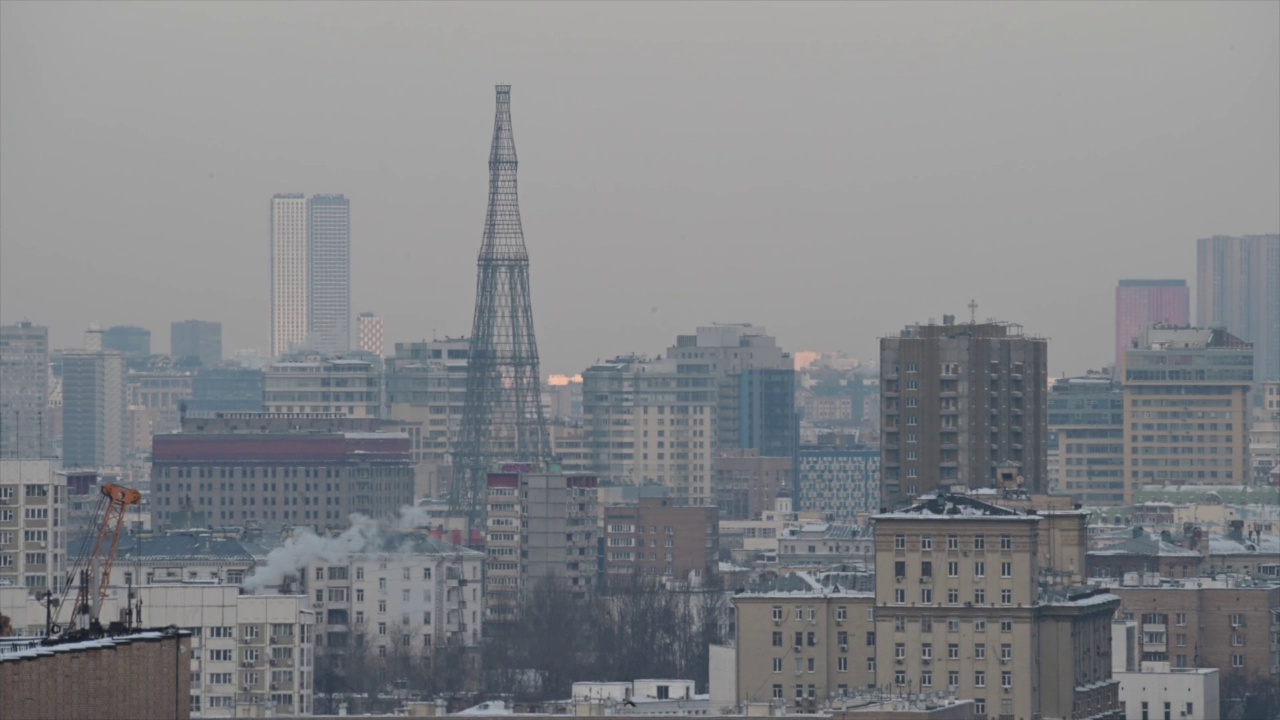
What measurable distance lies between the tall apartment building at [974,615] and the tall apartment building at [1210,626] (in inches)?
1217

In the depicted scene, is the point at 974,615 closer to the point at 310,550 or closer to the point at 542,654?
the point at 310,550

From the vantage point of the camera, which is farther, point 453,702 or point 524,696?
point 524,696

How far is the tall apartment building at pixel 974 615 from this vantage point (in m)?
93.2

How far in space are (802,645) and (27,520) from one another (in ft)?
97.5

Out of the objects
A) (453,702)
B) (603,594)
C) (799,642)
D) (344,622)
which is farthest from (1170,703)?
(603,594)

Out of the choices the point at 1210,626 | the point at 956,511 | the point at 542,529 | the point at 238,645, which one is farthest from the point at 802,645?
the point at 542,529

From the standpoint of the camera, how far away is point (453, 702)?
12131cm

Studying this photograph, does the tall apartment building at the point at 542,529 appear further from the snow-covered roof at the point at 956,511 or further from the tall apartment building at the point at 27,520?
the snow-covered roof at the point at 956,511

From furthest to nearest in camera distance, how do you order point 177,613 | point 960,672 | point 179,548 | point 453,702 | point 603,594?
point 603,594
point 179,548
point 453,702
point 177,613
point 960,672

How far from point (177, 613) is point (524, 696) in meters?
25.0

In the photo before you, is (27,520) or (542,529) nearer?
(27,520)

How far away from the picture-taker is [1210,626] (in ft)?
417

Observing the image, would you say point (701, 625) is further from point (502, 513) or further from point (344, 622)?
point (502, 513)

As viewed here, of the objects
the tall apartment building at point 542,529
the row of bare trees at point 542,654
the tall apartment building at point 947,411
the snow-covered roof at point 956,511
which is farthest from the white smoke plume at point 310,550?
the snow-covered roof at point 956,511
